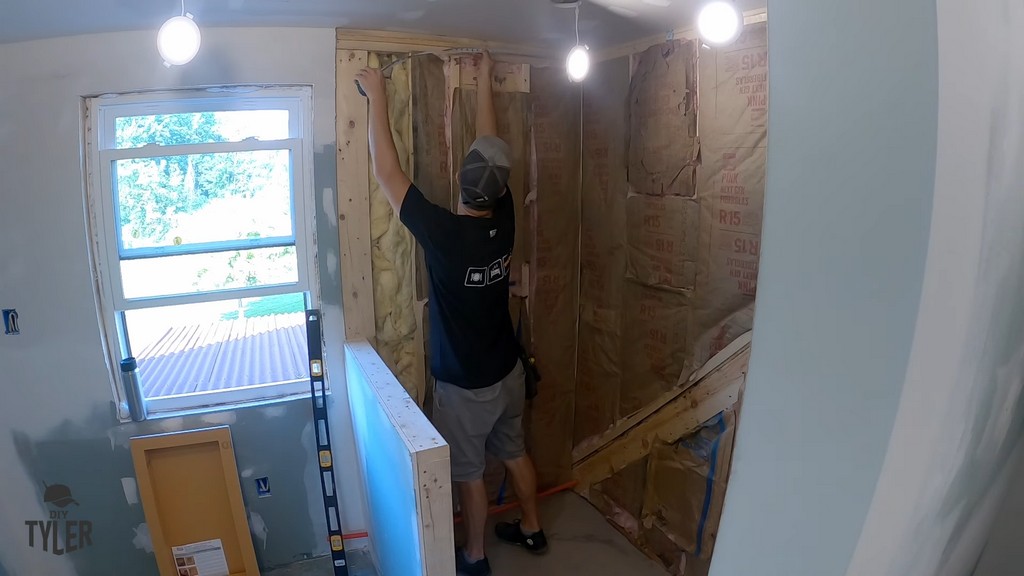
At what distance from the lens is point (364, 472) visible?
230 cm

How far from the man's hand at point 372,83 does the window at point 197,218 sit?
26 cm

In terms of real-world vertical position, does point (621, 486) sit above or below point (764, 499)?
below

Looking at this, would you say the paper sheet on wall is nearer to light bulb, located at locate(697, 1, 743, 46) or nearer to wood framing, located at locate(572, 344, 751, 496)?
wood framing, located at locate(572, 344, 751, 496)

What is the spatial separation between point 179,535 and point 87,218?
135cm

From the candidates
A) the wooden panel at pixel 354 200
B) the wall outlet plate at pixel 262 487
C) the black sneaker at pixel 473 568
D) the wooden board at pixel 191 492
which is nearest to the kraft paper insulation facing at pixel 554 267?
the black sneaker at pixel 473 568

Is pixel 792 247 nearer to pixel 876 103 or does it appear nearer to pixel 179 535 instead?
pixel 876 103

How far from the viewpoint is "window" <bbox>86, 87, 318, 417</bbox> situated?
2.15 meters

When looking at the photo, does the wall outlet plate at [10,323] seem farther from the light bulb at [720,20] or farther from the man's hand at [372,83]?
the light bulb at [720,20]

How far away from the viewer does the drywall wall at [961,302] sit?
44cm

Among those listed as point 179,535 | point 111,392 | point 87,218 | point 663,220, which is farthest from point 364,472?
point 663,220

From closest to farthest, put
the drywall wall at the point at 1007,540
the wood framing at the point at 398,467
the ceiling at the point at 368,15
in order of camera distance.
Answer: the drywall wall at the point at 1007,540, the wood framing at the point at 398,467, the ceiling at the point at 368,15

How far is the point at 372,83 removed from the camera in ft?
7.02

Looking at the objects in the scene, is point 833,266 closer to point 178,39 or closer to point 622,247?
point 178,39

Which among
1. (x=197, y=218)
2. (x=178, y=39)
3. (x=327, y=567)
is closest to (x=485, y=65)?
(x=178, y=39)
